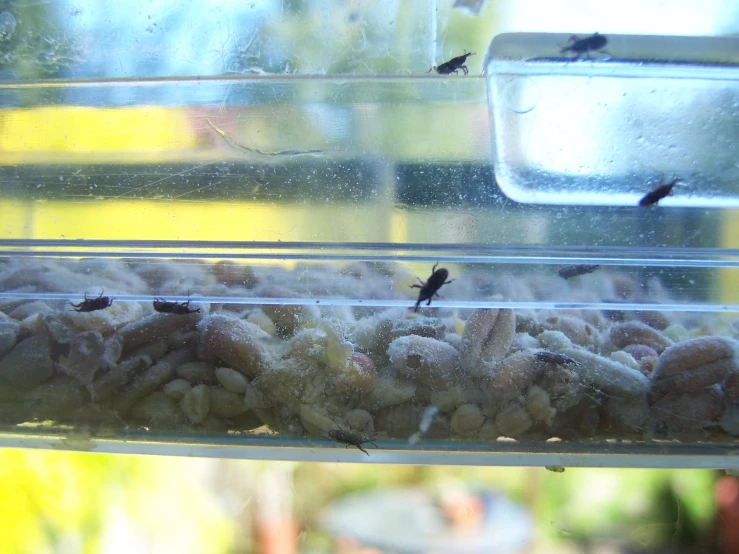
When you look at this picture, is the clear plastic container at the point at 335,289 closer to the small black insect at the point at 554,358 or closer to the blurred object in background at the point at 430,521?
the small black insect at the point at 554,358

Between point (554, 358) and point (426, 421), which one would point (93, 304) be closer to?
point (426, 421)

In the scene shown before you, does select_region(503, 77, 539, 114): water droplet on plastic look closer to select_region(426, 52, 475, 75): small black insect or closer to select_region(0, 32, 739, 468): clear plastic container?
select_region(0, 32, 739, 468): clear plastic container

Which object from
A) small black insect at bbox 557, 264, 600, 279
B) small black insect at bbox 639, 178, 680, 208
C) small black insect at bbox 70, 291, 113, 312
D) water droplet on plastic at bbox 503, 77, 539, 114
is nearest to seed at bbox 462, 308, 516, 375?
small black insect at bbox 557, 264, 600, 279

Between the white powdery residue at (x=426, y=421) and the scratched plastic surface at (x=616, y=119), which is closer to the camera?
the white powdery residue at (x=426, y=421)

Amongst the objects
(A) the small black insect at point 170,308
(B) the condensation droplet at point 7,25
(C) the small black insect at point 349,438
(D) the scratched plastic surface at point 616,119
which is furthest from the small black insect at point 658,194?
(B) the condensation droplet at point 7,25

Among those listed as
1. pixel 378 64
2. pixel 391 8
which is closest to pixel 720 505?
pixel 378 64

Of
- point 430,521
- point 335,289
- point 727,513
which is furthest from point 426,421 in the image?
point 727,513

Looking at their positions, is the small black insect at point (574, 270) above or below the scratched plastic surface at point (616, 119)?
below
